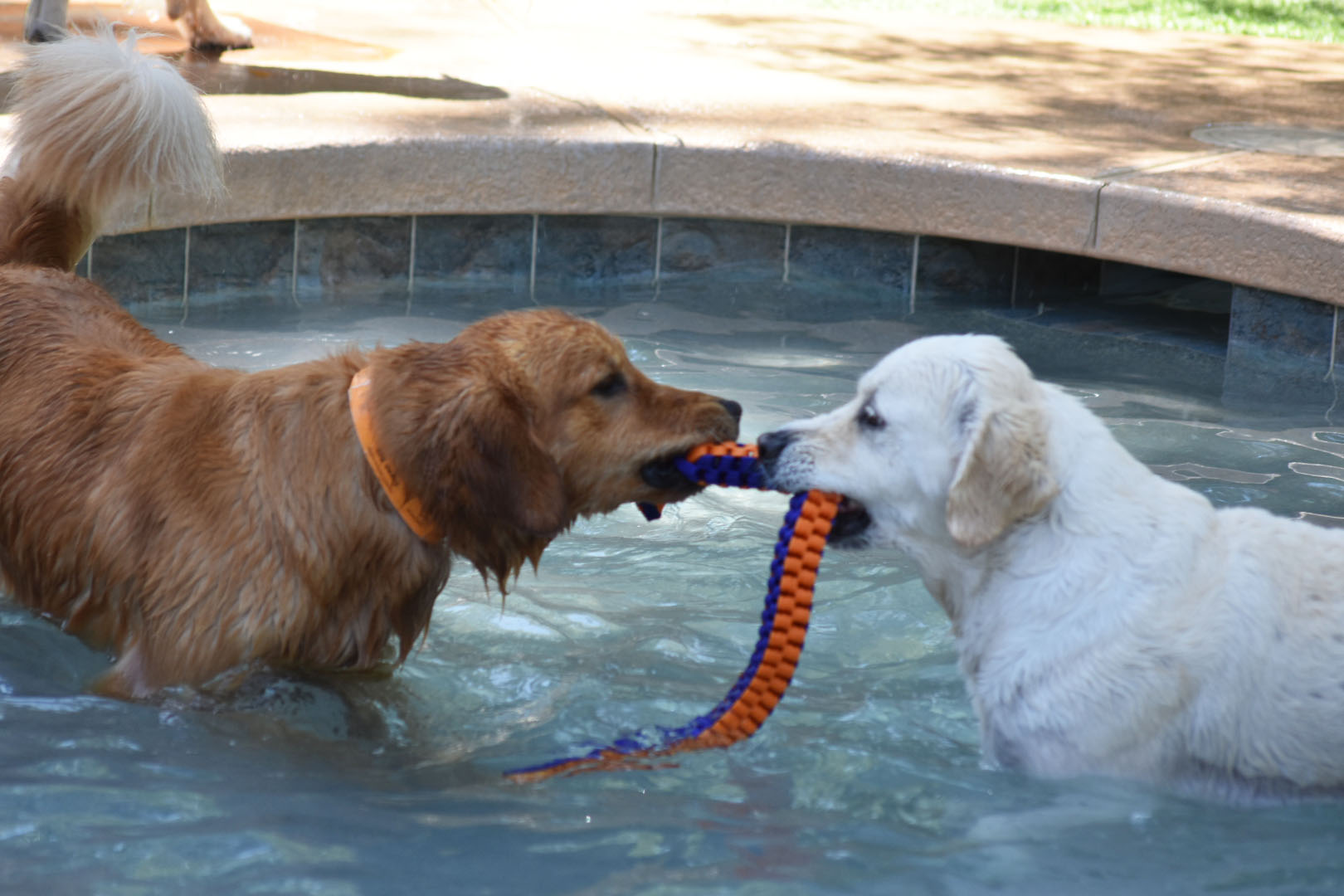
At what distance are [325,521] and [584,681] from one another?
1080mm

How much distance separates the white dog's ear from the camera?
11.8 ft

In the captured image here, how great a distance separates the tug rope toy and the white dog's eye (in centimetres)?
21

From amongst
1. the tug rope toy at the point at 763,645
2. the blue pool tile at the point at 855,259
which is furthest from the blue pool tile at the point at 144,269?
the tug rope toy at the point at 763,645

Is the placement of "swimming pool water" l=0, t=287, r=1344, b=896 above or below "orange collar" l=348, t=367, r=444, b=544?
below

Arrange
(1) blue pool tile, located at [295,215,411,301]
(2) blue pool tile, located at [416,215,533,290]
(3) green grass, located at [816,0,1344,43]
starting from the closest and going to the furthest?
(1) blue pool tile, located at [295,215,411,301], (2) blue pool tile, located at [416,215,533,290], (3) green grass, located at [816,0,1344,43]

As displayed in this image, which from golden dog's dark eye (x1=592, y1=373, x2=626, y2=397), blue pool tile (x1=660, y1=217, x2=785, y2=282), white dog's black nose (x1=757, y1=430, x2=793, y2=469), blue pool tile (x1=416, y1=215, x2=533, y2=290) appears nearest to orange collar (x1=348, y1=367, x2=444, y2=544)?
golden dog's dark eye (x1=592, y1=373, x2=626, y2=397)

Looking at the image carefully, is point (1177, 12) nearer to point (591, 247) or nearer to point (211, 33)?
point (591, 247)

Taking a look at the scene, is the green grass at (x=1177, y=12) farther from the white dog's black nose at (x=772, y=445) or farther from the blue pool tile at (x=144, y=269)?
the white dog's black nose at (x=772, y=445)

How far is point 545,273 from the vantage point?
867 cm

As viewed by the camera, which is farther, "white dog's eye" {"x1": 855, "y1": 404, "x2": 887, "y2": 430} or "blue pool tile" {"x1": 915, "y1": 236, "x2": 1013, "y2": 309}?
"blue pool tile" {"x1": 915, "y1": 236, "x2": 1013, "y2": 309}

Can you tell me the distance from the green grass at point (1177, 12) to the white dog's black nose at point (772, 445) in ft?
35.6

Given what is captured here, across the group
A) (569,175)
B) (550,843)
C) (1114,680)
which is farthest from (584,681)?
(569,175)

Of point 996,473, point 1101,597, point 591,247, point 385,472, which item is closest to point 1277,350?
point 591,247

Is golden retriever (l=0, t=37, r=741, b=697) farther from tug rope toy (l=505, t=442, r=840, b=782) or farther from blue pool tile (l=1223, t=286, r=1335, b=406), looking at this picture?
blue pool tile (l=1223, t=286, r=1335, b=406)
